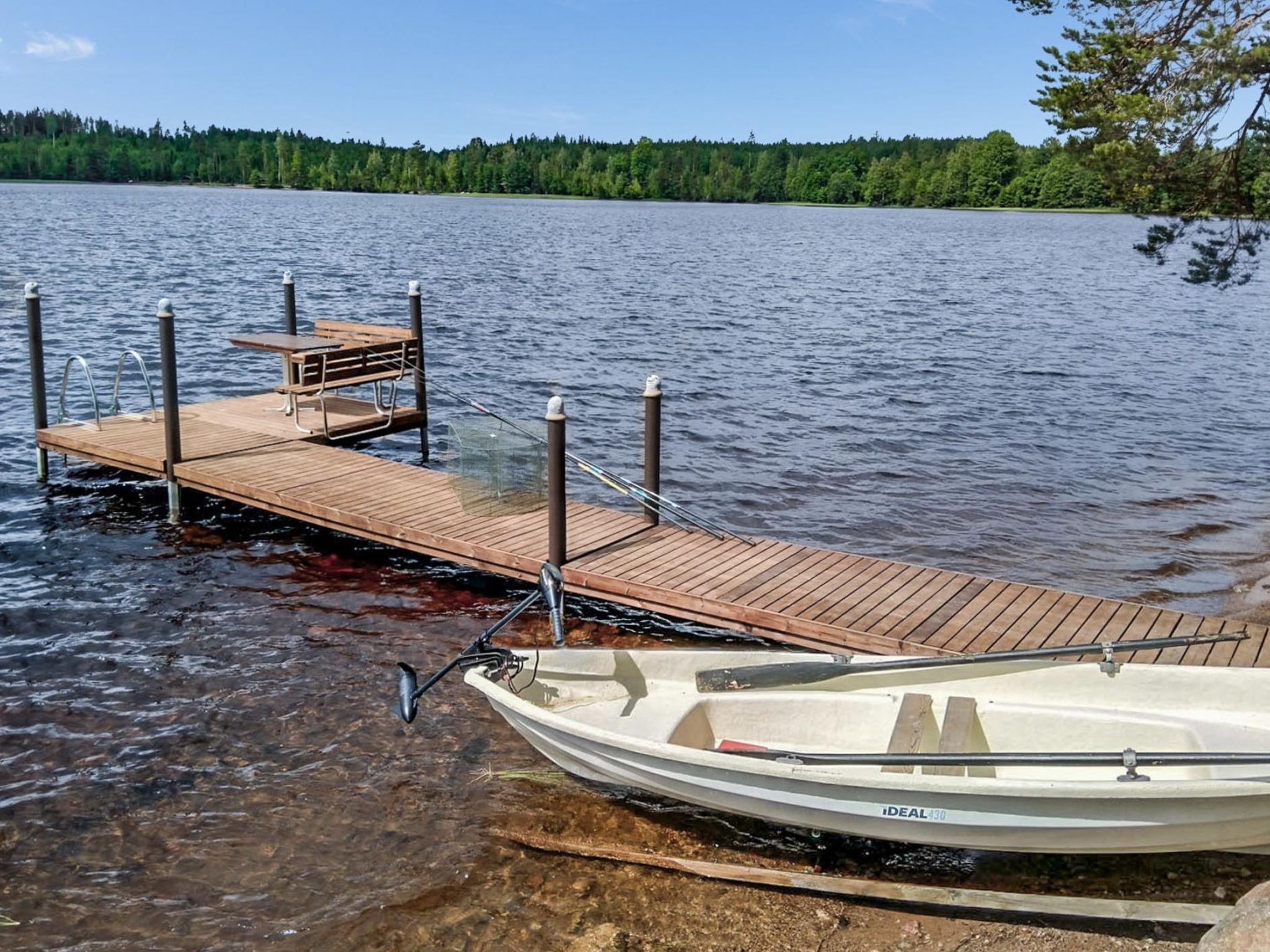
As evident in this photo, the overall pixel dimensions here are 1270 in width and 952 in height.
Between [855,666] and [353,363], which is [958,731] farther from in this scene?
[353,363]

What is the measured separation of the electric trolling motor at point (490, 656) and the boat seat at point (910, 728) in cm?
230

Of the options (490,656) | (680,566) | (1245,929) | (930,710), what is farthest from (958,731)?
(680,566)

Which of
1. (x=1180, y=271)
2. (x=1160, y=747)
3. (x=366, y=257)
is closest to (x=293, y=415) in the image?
(x=1160, y=747)

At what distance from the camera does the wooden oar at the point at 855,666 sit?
671 centimetres

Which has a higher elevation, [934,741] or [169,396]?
[169,396]

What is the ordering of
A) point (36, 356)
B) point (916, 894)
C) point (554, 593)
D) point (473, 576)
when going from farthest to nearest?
point (36, 356), point (473, 576), point (554, 593), point (916, 894)

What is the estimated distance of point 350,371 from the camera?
1386cm

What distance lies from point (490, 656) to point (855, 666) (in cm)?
238

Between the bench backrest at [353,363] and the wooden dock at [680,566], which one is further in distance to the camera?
the bench backrest at [353,363]

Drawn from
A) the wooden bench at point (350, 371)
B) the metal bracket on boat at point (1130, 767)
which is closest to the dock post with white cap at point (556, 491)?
the wooden bench at point (350, 371)

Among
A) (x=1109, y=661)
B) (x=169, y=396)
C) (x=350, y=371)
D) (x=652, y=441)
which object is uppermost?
(x=350, y=371)

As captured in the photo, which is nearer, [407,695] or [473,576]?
[407,695]

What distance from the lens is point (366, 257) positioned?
2206 inches

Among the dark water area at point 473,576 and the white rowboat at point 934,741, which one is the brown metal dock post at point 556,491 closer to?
the dark water area at point 473,576
